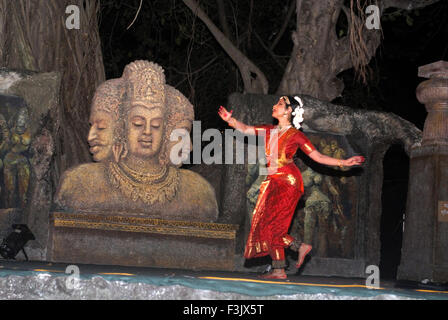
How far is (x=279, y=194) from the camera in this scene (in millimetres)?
7145

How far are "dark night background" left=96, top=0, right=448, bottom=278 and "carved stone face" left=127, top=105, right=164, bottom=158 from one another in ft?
20.0

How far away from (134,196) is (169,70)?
7861 millimetres

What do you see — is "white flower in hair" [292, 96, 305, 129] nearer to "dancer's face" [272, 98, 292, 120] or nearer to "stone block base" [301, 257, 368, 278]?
"dancer's face" [272, 98, 292, 120]

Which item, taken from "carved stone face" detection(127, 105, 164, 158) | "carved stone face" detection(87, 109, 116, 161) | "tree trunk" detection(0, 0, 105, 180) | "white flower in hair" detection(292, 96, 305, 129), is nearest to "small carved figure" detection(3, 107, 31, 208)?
"carved stone face" detection(87, 109, 116, 161)

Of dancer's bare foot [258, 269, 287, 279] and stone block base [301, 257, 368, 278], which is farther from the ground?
dancer's bare foot [258, 269, 287, 279]

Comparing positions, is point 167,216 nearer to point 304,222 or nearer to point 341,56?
point 304,222

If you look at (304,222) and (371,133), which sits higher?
(371,133)

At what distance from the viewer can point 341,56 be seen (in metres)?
10.5

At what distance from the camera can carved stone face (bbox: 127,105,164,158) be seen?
8602 millimetres

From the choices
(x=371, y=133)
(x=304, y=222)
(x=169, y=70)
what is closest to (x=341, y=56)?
(x=371, y=133)

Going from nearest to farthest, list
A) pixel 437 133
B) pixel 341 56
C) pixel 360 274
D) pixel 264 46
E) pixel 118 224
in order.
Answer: pixel 437 133, pixel 118 224, pixel 360 274, pixel 341 56, pixel 264 46

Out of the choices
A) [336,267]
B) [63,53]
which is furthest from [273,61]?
[336,267]

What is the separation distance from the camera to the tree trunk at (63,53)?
32.9 feet

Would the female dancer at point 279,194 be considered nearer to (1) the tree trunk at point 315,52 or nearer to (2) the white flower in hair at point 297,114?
(2) the white flower in hair at point 297,114
